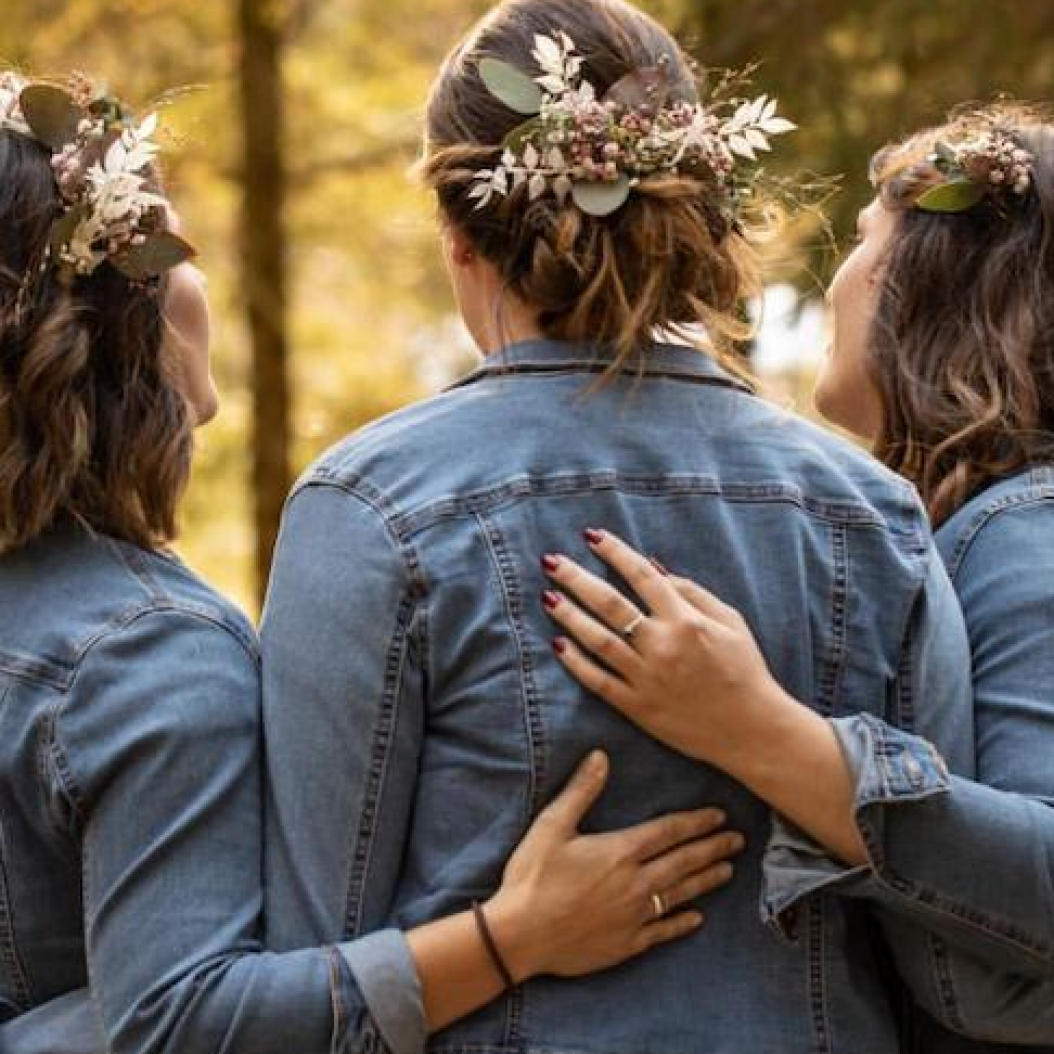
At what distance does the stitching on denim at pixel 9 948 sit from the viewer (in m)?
2.36

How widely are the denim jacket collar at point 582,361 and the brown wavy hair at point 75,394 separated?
0.40 metres

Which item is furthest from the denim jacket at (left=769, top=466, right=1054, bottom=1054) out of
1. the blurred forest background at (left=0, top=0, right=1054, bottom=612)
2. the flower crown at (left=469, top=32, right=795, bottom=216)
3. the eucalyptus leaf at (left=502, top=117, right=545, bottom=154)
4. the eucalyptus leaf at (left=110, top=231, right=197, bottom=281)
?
the blurred forest background at (left=0, top=0, right=1054, bottom=612)

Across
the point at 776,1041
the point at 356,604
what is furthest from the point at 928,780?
the point at 356,604

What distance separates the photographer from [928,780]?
224 centimetres

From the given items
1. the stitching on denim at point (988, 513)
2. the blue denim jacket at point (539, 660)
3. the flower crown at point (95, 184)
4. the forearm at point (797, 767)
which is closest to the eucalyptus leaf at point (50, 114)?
the flower crown at point (95, 184)

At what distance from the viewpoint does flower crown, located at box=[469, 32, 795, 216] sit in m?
2.28

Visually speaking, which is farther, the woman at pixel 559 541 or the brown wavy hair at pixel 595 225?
the brown wavy hair at pixel 595 225

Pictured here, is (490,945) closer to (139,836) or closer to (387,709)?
(387,709)

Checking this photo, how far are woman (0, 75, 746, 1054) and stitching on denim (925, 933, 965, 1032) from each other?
0.99 ft

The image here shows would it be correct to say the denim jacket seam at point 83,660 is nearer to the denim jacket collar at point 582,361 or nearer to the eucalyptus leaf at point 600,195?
the denim jacket collar at point 582,361

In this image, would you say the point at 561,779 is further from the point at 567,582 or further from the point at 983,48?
the point at 983,48

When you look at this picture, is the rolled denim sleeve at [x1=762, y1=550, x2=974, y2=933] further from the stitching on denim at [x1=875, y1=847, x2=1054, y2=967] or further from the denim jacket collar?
the denim jacket collar

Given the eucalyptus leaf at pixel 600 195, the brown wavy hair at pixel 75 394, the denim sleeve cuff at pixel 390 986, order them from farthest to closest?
the brown wavy hair at pixel 75 394 → the eucalyptus leaf at pixel 600 195 → the denim sleeve cuff at pixel 390 986

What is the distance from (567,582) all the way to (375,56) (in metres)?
8.27
